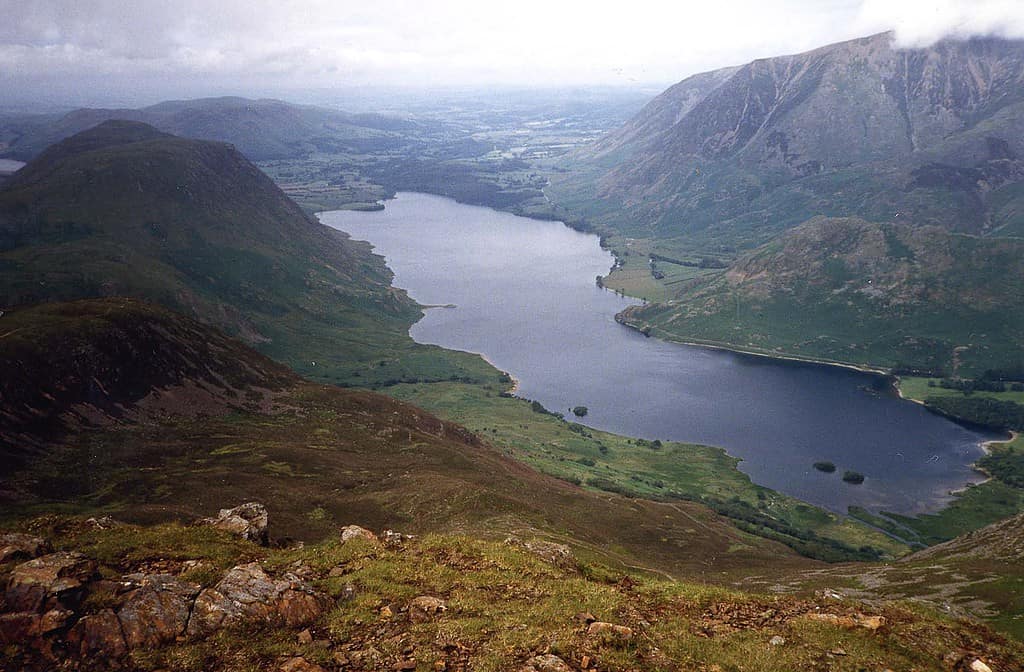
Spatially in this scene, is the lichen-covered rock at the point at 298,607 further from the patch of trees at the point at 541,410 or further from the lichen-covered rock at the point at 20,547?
the patch of trees at the point at 541,410

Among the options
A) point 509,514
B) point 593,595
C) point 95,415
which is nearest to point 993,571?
point 509,514

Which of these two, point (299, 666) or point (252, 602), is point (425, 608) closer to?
point (299, 666)

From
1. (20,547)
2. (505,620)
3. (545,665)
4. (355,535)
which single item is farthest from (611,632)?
(20,547)

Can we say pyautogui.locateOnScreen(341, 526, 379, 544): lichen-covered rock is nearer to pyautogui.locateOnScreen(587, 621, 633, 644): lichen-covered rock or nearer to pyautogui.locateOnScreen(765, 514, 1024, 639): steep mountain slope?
pyautogui.locateOnScreen(587, 621, 633, 644): lichen-covered rock

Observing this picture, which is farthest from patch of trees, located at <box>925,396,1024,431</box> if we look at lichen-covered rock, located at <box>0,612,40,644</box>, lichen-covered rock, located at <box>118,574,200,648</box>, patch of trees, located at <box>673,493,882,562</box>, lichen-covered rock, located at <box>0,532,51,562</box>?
lichen-covered rock, located at <box>0,612,40,644</box>

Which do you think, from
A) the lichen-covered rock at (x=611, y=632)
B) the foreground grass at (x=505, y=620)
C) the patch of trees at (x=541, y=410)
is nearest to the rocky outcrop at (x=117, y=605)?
the foreground grass at (x=505, y=620)
